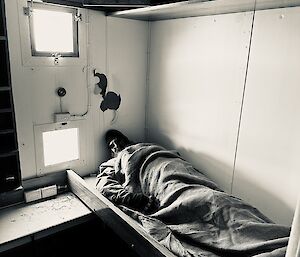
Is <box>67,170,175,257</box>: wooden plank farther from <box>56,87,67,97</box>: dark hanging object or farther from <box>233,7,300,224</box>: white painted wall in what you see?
<box>233,7,300,224</box>: white painted wall

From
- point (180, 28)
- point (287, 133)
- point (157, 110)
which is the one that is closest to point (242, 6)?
point (180, 28)

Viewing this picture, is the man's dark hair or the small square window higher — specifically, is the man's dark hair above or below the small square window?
below

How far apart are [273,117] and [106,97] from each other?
126cm

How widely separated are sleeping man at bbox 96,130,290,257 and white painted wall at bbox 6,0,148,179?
0.41m

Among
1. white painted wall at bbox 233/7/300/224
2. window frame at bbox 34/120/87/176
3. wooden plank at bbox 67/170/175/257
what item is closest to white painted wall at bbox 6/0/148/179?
window frame at bbox 34/120/87/176

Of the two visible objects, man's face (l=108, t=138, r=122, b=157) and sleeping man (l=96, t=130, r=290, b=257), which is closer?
sleeping man (l=96, t=130, r=290, b=257)

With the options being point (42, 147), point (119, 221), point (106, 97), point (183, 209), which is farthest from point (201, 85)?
point (42, 147)

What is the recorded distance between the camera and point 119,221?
58.3 inches

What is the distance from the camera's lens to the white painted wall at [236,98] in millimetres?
1515

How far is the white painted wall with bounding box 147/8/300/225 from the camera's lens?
4.97ft

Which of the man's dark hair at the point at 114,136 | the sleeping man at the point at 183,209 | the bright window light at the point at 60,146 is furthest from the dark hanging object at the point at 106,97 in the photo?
the sleeping man at the point at 183,209

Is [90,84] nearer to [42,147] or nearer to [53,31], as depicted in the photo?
[53,31]

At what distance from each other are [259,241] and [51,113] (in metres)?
1.54

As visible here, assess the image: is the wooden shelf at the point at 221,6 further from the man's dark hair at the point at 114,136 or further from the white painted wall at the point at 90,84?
the man's dark hair at the point at 114,136
